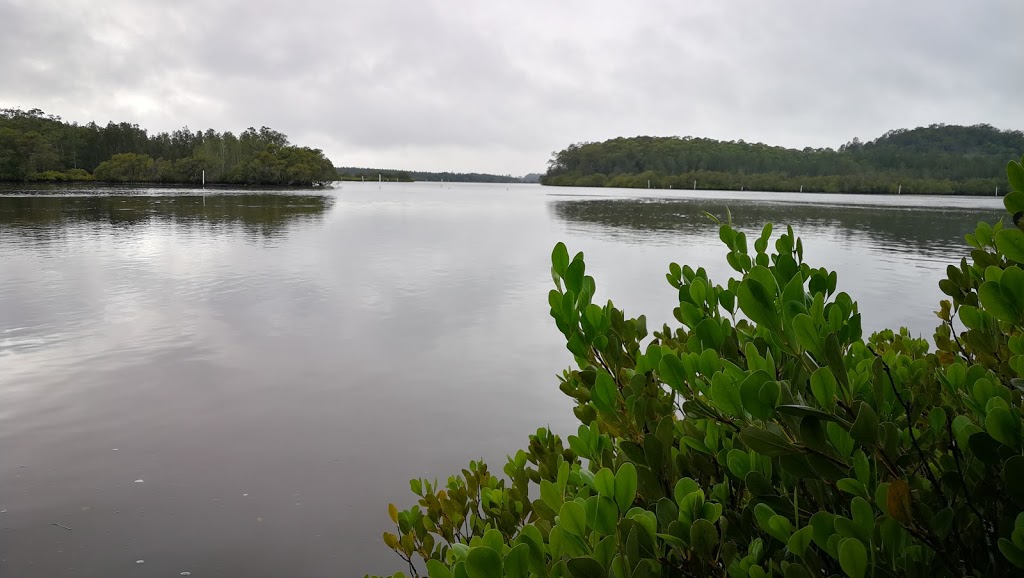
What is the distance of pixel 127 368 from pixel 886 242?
16651 mm

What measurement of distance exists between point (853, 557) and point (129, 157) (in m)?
78.6

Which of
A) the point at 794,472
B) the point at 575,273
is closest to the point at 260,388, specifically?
the point at 575,273

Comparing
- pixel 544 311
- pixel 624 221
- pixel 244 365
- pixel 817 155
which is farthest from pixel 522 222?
pixel 817 155

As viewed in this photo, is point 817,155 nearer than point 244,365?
No

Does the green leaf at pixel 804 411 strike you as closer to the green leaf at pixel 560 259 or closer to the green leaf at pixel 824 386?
the green leaf at pixel 824 386

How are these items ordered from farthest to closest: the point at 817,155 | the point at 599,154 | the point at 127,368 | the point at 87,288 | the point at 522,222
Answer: the point at 599,154 < the point at 817,155 < the point at 522,222 < the point at 87,288 < the point at 127,368

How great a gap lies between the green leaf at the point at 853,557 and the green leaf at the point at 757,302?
0.84 ft

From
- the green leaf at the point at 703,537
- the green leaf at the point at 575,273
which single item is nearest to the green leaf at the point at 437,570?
the green leaf at the point at 703,537

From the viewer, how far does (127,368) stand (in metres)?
5.24

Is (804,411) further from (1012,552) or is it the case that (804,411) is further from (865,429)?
(1012,552)

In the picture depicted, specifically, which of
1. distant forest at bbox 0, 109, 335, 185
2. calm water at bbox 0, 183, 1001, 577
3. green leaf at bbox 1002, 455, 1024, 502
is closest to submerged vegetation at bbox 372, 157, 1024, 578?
green leaf at bbox 1002, 455, 1024, 502

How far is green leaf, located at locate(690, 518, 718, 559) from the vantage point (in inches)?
29.6

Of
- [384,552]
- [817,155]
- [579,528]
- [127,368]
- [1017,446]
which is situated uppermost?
[817,155]

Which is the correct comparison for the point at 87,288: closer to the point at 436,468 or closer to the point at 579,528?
the point at 436,468
